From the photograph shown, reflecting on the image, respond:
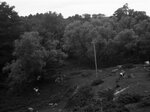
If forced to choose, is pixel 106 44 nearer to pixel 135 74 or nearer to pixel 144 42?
pixel 144 42

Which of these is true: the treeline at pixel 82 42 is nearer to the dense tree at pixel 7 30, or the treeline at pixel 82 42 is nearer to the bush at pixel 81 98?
the dense tree at pixel 7 30

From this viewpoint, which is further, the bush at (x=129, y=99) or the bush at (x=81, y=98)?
the bush at (x=81, y=98)

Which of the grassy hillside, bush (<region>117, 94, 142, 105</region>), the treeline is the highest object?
the treeline

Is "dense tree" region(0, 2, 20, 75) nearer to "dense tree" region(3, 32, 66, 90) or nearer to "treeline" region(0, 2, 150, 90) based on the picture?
"treeline" region(0, 2, 150, 90)

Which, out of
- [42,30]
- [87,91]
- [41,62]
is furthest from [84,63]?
[87,91]

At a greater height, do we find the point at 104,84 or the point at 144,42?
the point at 144,42

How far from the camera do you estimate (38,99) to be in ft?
95.7

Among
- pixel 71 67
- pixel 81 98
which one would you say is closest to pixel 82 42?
pixel 71 67

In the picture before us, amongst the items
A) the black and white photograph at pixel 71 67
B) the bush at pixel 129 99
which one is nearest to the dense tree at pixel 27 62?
the black and white photograph at pixel 71 67

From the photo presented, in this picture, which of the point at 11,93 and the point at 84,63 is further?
the point at 84,63

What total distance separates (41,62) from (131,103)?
1666 centimetres

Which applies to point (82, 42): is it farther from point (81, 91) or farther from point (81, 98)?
point (81, 98)

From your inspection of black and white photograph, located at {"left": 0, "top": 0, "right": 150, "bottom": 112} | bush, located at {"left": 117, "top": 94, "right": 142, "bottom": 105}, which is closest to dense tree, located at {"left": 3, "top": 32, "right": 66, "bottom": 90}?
black and white photograph, located at {"left": 0, "top": 0, "right": 150, "bottom": 112}

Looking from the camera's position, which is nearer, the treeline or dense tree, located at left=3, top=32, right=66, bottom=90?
dense tree, located at left=3, top=32, right=66, bottom=90
